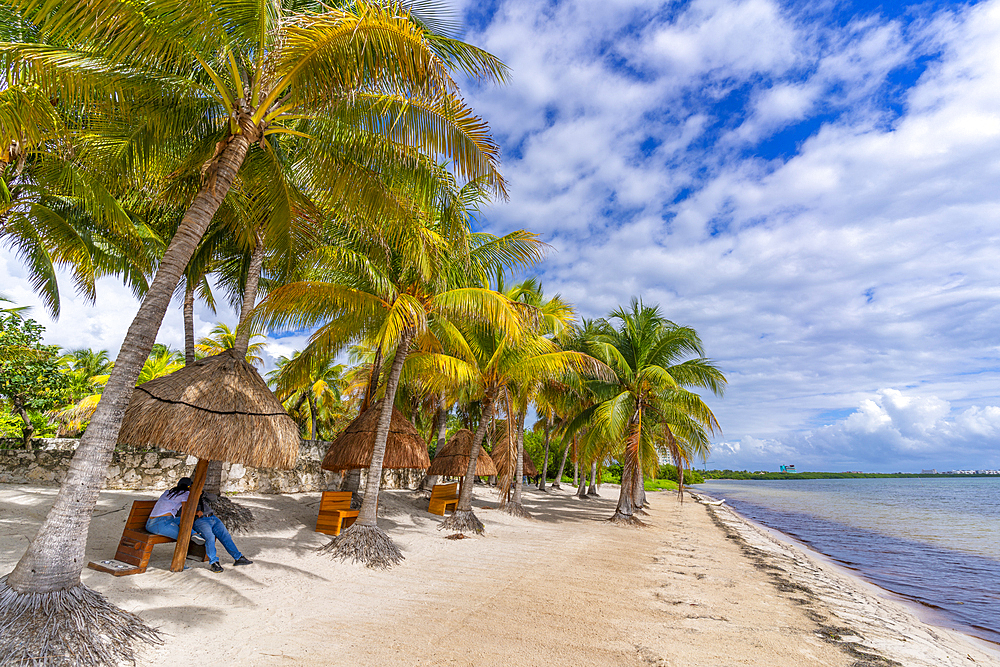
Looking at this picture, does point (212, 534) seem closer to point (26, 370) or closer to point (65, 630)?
point (65, 630)

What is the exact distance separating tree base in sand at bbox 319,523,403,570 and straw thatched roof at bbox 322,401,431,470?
250 cm

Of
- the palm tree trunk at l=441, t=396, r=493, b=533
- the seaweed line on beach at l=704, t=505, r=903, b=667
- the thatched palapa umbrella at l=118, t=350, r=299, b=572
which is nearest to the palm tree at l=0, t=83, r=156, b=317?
the thatched palapa umbrella at l=118, t=350, r=299, b=572

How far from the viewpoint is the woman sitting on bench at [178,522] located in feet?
19.5

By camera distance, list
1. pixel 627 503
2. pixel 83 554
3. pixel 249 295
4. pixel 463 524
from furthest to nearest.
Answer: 1. pixel 627 503
2. pixel 463 524
3. pixel 249 295
4. pixel 83 554

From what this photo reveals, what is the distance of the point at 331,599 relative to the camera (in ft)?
19.1

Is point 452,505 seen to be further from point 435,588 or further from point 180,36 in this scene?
point 180,36

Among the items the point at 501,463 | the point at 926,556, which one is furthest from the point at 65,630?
the point at 926,556

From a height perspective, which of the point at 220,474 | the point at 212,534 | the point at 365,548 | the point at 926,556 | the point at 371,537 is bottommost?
the point at 926,556

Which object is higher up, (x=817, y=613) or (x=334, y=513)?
(x=334, y=513)

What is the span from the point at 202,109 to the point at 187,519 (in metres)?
5.14

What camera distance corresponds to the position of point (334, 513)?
9.86 m

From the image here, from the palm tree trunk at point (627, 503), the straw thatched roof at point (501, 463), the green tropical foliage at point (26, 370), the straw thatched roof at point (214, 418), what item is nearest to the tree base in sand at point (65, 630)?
the straw thatched roof at point (214, 418)

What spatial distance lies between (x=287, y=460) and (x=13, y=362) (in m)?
7.61

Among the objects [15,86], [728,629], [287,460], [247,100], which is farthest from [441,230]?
[728,629]
